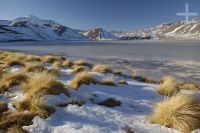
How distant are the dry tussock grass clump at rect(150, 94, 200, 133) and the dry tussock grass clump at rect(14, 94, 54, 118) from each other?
3.04 m

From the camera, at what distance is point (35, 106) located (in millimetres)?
9117

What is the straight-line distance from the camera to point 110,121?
8.86 m

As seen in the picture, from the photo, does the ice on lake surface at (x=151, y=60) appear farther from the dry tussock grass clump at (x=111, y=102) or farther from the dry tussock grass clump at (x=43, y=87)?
the dry tussock grass clump at (x=43, y=87)

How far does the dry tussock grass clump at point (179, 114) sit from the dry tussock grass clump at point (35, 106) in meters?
3.04

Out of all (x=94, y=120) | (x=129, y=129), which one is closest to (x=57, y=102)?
(x=94, y=120)

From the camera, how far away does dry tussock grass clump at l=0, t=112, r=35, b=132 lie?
837cm

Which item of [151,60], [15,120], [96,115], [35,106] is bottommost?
[151,60]

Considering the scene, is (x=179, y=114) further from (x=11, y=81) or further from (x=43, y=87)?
(x=11, y=81)

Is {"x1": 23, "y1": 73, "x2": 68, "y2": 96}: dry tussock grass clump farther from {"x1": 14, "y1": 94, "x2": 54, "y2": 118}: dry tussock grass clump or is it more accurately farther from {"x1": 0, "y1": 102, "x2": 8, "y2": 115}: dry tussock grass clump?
{"x1": 0, "y1": 102, "x2": 8, "y2": 115}: dry tussock grass clump

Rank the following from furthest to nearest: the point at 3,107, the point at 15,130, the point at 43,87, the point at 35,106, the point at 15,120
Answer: the point at 43,87
the point at 3,107
the point at 35,106
the point at 15,120
the point at 15,130

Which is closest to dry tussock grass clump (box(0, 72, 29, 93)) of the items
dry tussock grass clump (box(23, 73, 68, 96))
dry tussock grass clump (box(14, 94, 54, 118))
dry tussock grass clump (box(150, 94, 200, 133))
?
dry tussock grass clump (box(23, 73, 68, 96))

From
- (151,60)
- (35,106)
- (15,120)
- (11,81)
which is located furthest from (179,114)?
(151,60)

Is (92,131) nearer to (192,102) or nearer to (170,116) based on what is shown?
(170,116)

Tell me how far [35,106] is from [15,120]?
76cm
